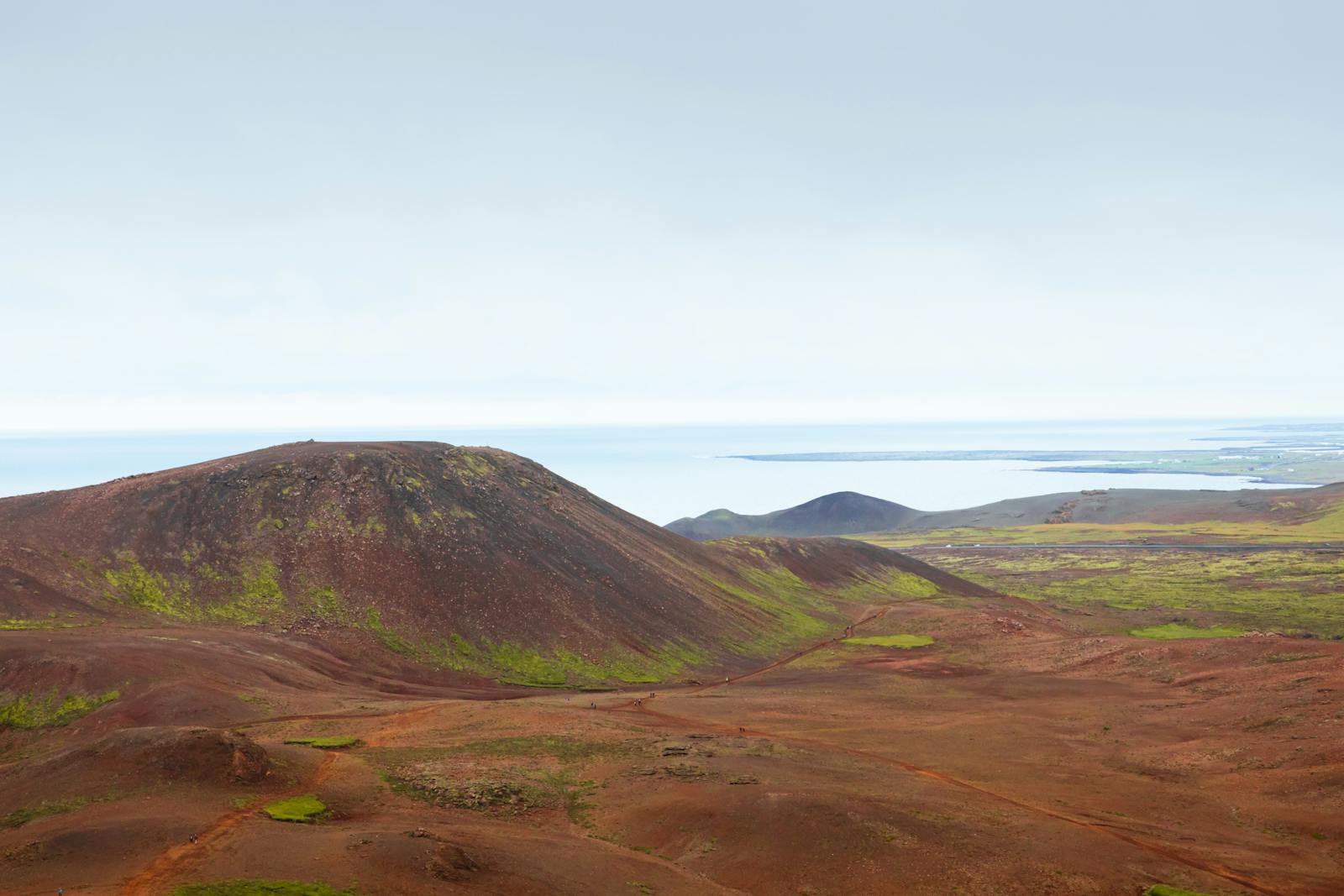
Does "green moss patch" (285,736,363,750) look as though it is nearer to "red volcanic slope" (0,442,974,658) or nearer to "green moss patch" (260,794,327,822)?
"green moss patch" (260,794,327,822)

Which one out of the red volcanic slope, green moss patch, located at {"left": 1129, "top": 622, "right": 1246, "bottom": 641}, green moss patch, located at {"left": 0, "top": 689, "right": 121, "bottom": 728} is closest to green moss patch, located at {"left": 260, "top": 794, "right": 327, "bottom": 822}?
green moss patch, located at {"left": 0, "top": 689, "right": 121, "bottom": 728}

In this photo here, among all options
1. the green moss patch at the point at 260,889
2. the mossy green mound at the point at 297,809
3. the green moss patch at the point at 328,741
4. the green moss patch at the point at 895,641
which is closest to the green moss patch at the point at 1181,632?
the green moss patch at the point at 895,641

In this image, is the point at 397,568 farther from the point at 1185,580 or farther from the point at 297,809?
the point at 1185,580

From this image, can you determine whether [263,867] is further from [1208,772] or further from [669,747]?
[1208,772]

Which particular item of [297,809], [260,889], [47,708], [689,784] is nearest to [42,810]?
[297,809]

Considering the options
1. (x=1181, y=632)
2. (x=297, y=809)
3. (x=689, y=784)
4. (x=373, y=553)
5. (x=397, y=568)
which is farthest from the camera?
(x=1181, y=632)
